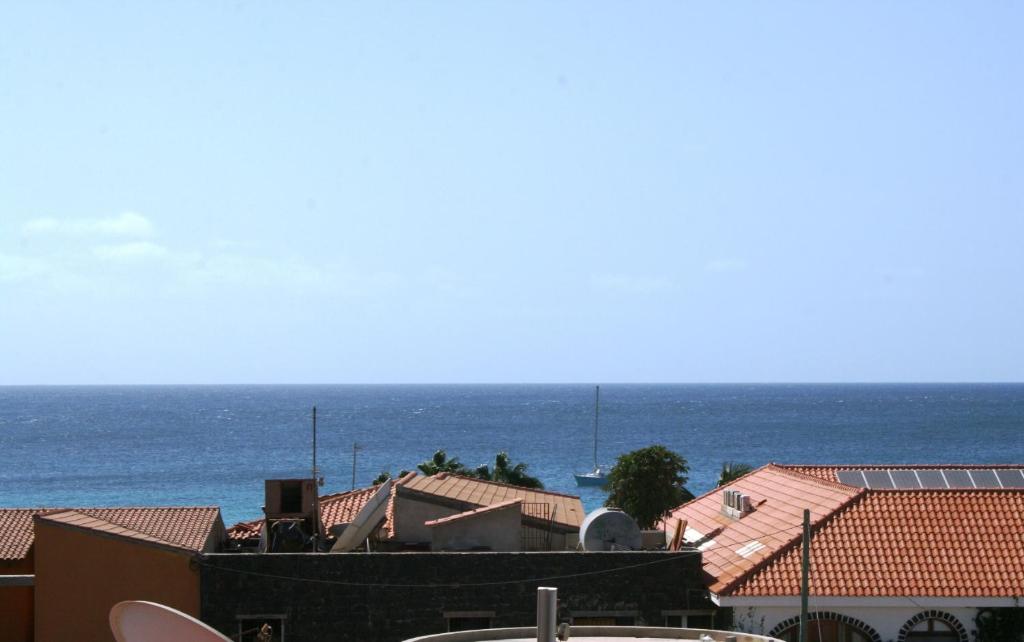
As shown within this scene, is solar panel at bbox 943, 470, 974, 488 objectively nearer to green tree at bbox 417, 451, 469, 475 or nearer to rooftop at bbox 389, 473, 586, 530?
rooftop at bbox 389, 473, 586, 530

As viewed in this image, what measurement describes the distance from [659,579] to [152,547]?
10.9 metres

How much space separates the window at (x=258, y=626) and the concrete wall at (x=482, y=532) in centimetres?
392

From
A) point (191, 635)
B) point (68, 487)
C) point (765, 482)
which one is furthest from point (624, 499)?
point (68, 487)

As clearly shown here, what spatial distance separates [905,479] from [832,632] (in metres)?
8.59

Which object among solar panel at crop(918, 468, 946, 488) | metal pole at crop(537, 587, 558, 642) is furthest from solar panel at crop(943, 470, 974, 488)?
metal pole at crop(537, 587, 558, 642)

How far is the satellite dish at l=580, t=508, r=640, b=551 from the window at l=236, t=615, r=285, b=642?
272 inches

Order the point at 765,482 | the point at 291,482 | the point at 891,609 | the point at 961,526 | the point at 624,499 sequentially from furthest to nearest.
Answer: the point at 624,499
the point at 765,482
the point at 291,482
the point at 961,526
the point at 891,609

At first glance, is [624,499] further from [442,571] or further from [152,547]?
[152,547]

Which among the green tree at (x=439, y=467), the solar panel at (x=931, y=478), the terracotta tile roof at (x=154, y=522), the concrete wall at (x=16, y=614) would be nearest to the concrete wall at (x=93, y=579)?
the terracotta tile roof at (x=154, y=522)

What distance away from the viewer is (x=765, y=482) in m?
35.6

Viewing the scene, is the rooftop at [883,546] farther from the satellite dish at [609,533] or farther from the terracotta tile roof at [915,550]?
the satellite dish at [609,533]

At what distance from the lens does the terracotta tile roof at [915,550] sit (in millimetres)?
25562

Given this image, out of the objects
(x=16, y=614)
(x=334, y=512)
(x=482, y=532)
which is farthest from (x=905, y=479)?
(x=16, y=614)

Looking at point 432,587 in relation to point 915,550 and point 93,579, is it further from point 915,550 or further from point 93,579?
point 915,550
